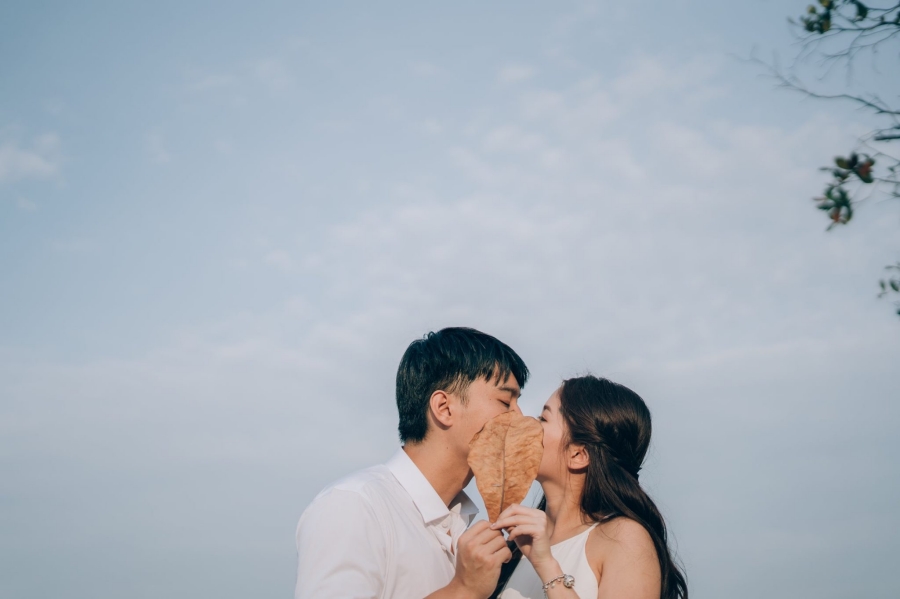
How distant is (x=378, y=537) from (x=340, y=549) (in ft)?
0.88

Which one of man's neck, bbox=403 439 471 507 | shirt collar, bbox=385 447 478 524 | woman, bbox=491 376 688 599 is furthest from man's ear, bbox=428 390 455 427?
woman, bbox=491 376 688 599

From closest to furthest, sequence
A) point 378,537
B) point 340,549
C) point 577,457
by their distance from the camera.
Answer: point 340,549 < point 378,537 < point 577,457

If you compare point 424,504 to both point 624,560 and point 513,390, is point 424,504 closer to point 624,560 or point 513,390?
point 513,390

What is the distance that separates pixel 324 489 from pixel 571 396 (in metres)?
2.13

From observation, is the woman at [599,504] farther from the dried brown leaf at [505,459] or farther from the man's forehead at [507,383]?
the dried brown leaf at [505,459]

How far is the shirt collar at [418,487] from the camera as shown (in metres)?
3.97

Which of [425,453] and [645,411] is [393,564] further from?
[645,411]

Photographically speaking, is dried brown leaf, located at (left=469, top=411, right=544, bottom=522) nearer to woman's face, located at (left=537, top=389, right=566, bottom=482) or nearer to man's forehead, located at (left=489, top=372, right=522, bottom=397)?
man's forehead, located at (left=489, top=372, right=522, bottom=397)

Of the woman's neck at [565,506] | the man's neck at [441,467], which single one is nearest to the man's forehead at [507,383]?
the man's neck at [441,467]

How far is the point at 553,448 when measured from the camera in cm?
507

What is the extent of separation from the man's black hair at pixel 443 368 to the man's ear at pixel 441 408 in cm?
4

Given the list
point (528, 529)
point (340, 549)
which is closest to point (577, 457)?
point (528, 529)

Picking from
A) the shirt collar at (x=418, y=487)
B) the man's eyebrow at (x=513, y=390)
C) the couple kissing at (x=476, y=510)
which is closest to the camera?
the couple kissing at (x=476, y=510)

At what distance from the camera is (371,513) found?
3596mm
